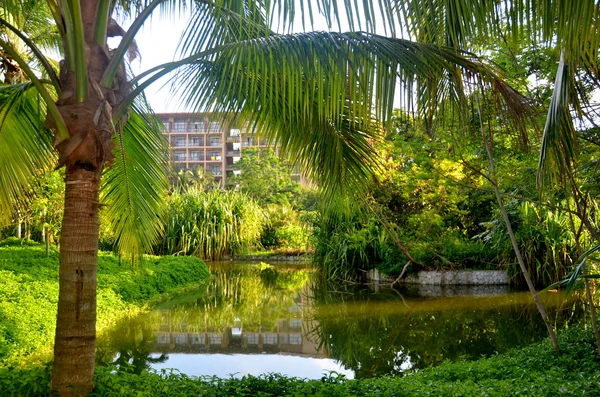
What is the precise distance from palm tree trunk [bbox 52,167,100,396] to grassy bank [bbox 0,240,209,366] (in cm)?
332

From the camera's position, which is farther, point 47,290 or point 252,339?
point 47,290

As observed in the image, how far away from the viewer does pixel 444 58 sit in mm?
3068

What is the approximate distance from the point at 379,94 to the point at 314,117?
1.13 m

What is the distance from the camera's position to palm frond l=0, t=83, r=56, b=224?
13.7 ft

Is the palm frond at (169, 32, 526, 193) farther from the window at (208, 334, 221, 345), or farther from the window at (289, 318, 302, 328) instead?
the window at (289, 318, 302, 328)

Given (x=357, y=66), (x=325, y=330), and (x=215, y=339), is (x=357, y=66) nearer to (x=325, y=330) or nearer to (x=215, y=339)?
(x=215, y=339)

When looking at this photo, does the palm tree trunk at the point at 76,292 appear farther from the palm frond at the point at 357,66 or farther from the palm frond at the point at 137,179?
the palm frond at the point at 137,179

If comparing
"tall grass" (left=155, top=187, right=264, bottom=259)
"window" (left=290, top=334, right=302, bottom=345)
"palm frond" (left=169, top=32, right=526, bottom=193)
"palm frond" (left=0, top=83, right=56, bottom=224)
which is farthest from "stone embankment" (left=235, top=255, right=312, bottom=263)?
"palm frond" (left=169, top=32, right=526, bottom=193)

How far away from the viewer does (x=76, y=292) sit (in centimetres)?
316

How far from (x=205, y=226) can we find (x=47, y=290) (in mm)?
9871

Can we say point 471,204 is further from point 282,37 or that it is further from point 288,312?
point 282,37

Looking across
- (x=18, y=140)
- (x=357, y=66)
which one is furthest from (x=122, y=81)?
(x=357, y=66)

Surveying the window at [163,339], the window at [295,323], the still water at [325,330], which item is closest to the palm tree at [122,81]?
the still water at [325,330]

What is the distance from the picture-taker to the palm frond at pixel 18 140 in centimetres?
417
